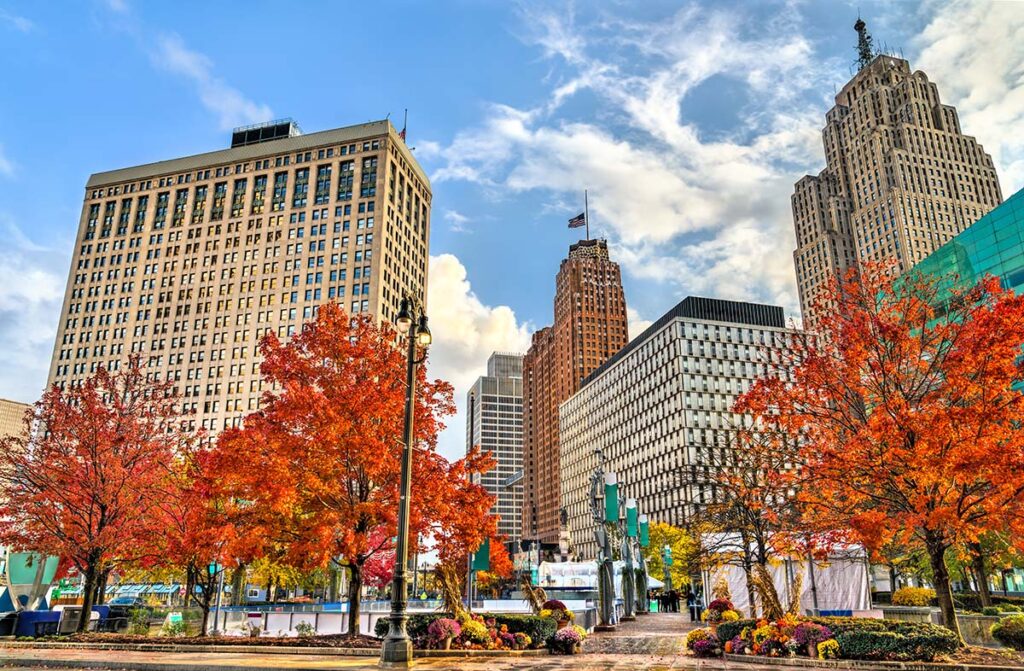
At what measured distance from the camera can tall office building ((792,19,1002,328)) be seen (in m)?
155

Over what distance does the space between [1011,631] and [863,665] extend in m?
7.49

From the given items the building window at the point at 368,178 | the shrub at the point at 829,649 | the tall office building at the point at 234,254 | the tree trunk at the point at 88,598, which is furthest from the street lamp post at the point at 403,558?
the building window at the point at 368,178

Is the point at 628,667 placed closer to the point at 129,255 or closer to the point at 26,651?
the point at 26,651

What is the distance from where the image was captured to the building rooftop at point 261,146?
122312 mm

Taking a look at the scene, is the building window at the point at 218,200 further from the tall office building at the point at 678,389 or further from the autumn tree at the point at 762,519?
the autumn tree at the point at 762,519

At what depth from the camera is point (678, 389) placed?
124375 mm

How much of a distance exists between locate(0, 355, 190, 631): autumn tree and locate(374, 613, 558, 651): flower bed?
45.1ft

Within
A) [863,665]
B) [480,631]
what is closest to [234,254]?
[480,631]

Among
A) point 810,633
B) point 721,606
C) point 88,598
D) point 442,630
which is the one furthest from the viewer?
point 721,606

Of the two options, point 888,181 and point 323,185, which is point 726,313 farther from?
point 323,185

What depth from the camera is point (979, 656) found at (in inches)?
606

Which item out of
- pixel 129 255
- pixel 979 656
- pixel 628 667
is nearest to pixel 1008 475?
pixel 979 656

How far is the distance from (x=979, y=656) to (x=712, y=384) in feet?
369

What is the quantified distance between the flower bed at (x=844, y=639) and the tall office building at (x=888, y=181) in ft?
484
